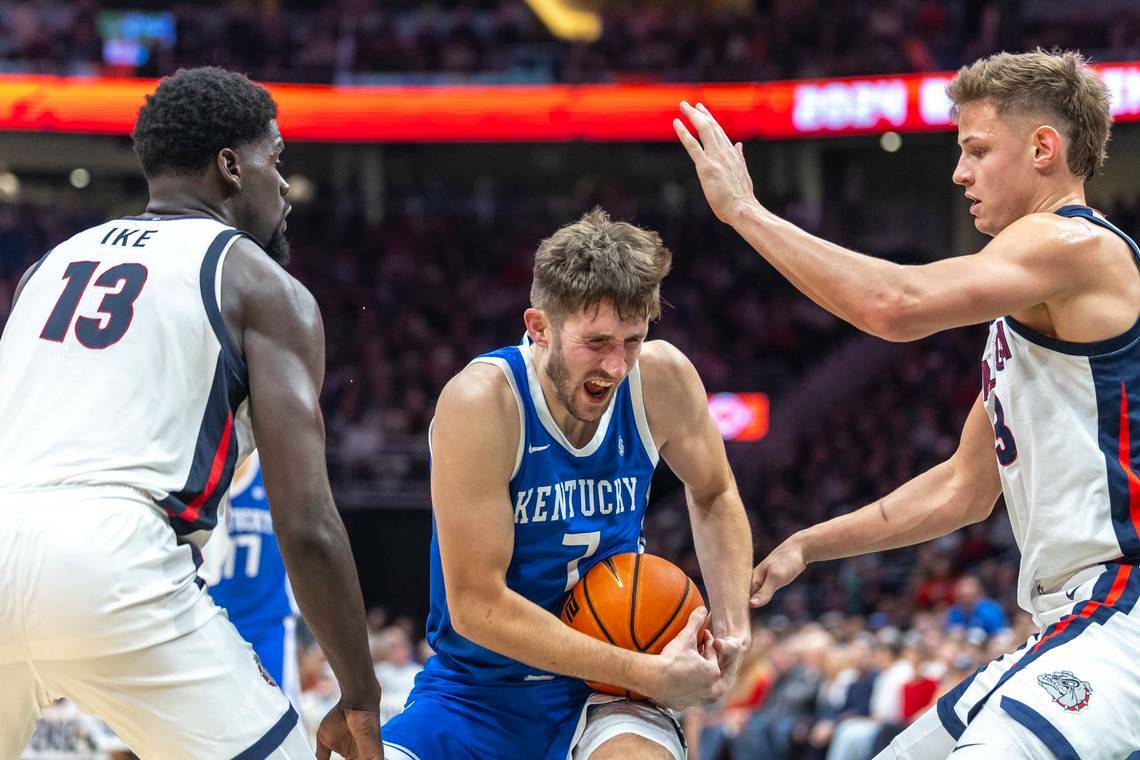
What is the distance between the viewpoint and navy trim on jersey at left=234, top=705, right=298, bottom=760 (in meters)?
3.16

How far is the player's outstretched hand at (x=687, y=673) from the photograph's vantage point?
148 inches

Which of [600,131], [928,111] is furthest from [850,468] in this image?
[600,131]

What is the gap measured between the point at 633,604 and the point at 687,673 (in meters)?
0.27

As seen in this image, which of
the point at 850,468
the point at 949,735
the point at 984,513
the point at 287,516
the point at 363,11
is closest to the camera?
the point at 287,516

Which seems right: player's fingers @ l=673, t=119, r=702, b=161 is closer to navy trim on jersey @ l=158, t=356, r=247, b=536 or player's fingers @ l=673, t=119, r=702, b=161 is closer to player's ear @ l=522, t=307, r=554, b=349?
player's ear @ l=522, t=307, r=554, b=349

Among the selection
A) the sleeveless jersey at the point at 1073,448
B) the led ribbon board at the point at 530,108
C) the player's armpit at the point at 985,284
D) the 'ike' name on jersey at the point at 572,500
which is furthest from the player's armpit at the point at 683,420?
the led ribbon board at the point at 530,108

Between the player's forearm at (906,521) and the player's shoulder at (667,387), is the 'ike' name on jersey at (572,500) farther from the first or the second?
the player's forearm at (906,521)

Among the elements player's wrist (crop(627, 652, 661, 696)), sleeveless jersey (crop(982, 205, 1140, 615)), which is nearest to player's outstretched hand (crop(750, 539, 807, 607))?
player's wrist (crop(627, 652, 661, 696))

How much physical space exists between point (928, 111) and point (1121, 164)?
4324 mm

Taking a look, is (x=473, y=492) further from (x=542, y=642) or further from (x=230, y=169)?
(x=230, y=169)

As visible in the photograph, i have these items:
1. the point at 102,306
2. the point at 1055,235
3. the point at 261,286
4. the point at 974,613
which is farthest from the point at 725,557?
the point at 974,613

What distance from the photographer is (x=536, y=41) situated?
82.4ft

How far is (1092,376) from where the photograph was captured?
356 cm

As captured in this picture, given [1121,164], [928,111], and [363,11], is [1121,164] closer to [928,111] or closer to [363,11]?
[928,111]
